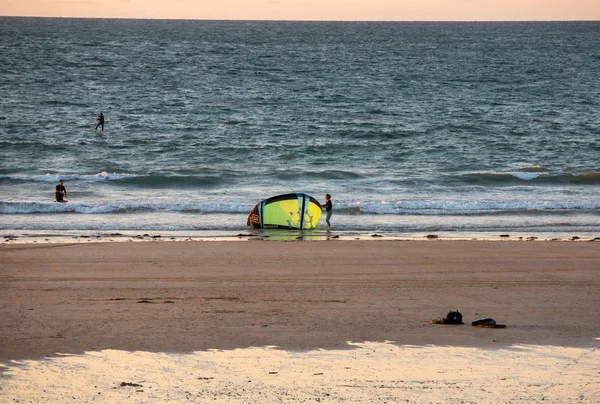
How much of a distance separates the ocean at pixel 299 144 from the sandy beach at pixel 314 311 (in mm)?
3946

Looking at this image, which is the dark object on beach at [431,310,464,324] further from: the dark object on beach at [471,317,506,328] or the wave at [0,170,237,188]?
the wave at [0,170,237,188]

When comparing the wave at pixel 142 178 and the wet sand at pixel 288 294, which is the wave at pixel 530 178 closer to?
the wave at pixel 142 178

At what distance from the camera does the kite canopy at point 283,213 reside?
2198 centimetres

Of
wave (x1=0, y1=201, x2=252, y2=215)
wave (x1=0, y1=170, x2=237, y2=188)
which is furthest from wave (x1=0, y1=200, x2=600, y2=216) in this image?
wave (x1=0, y1=170, x2=237, y2=188)

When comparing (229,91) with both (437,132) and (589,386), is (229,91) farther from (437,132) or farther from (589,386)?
(589,386)

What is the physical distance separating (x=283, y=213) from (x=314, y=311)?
29.9 ft

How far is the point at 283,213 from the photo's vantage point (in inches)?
866

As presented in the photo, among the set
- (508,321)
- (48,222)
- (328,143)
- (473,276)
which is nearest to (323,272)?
(473,276)

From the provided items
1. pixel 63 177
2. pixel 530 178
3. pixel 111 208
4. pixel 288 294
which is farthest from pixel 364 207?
pixel 63 177

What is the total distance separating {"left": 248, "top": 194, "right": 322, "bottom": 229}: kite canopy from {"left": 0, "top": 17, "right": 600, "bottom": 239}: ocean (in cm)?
56

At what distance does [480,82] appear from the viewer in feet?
205

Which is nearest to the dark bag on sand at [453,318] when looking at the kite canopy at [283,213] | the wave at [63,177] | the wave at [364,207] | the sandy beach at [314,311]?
the sandy beach at [314,311]

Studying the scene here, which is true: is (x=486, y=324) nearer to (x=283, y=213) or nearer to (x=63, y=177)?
(x=283, y=213)

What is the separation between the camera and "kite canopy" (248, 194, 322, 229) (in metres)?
22.0
